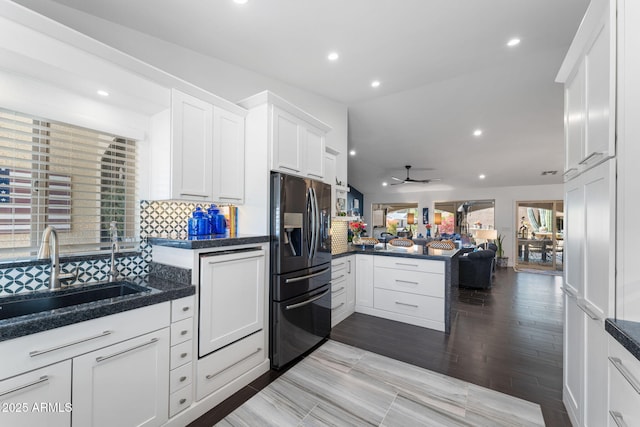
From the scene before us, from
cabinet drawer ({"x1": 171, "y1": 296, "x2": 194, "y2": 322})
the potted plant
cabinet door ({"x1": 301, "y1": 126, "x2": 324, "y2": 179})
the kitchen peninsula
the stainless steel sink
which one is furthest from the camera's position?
the potted plant

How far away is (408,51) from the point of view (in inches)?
118

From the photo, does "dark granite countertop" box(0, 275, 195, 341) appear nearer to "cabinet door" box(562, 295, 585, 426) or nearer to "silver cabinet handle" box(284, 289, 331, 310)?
"silver cabinet handle" box(284, 289, 331, 310)

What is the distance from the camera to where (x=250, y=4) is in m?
2.13

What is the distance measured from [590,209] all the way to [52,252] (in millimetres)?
3204

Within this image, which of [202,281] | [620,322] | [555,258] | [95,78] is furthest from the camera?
[555,258]

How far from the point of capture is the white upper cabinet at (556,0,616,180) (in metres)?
1.19

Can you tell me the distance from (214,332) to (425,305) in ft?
8.26

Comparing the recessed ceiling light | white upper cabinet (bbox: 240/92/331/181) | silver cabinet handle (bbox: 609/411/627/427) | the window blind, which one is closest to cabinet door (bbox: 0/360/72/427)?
the window blind

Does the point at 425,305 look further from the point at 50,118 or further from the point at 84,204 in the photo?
the point at 50,118

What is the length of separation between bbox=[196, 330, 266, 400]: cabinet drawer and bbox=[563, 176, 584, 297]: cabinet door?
7.60 ft

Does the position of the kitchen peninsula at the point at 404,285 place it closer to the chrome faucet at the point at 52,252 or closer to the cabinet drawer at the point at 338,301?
the cabinet drawer at the point at 338,301

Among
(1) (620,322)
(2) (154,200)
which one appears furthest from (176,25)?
(1) (620,322)

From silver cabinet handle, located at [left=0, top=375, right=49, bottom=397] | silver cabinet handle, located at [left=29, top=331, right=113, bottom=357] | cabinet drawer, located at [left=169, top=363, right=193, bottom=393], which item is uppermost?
silver cabinet handle, located at [left=29, top=331, right=113, bottom=357]

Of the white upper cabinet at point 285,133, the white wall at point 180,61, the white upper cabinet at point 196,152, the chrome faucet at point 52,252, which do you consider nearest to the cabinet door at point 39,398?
the chrome faucet at point 52,252
